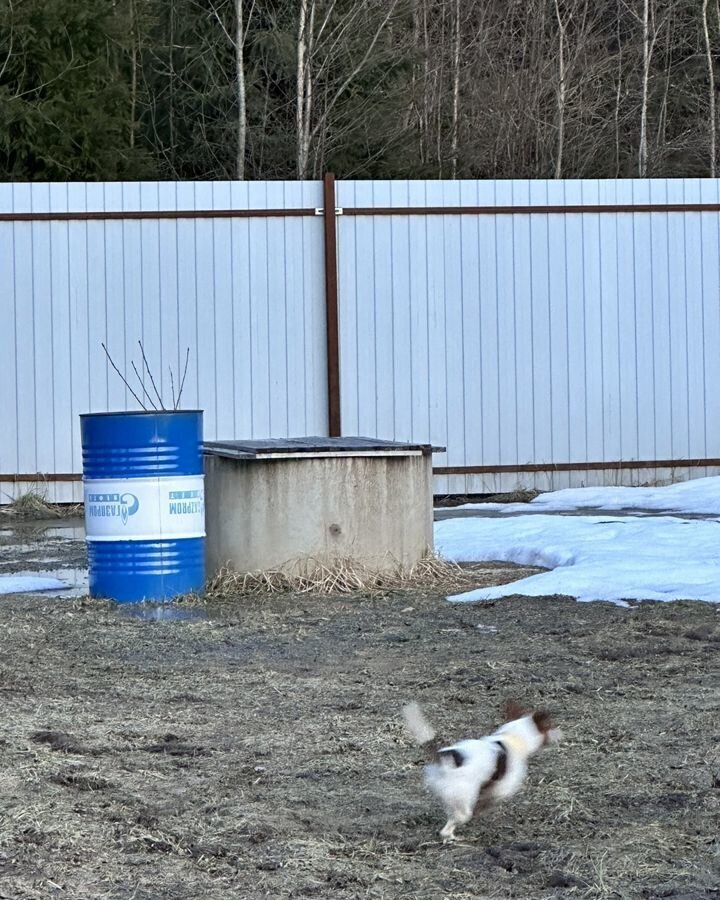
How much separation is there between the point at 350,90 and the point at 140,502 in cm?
1382

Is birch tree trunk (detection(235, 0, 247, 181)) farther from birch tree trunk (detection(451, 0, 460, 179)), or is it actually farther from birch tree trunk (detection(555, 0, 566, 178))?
birch tree trunk (detection(555, 0, 566, 178))

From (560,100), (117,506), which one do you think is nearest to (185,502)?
(117,506)

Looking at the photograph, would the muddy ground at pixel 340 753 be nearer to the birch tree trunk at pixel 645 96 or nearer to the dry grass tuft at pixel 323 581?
the dry grass tuft at pixel 323 581

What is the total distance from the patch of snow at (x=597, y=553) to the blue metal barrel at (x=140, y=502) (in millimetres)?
1398

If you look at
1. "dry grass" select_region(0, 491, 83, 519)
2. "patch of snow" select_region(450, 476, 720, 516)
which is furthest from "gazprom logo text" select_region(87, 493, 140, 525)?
"dry grass" select_region(0, 491, 83, 519)

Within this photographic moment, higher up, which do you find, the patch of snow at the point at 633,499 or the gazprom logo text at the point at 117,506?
the gazprom logo text at the point at 117,506

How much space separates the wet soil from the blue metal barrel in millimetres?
379

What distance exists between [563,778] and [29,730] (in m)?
1.59

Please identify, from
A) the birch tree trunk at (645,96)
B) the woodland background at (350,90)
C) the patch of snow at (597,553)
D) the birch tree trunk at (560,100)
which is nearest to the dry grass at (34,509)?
the patch of snow at (597,553)

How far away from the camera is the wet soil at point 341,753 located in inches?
115

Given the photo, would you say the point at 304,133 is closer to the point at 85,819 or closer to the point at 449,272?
the point at 449,272

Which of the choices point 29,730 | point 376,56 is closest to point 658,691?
point 29,730

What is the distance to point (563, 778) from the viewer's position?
3623 mm

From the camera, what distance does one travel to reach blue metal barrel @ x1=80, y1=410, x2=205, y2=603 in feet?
22.1
